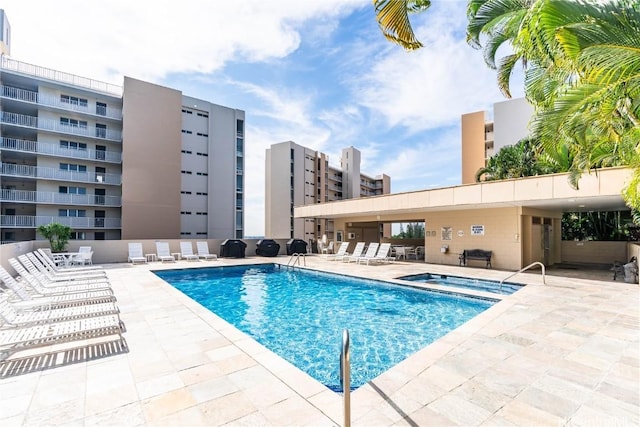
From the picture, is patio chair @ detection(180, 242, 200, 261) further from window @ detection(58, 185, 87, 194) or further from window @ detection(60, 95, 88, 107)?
window @ detection(60, 95, 88, 107)

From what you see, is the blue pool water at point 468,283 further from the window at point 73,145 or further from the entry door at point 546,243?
the window at point 73,145

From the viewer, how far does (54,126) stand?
2419 centimetres

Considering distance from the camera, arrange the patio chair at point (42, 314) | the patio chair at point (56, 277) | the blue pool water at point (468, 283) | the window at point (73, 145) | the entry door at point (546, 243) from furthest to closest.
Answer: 1. the window at point (73, 145)
2. the entry door at point (546, 243)
3. the blue pool water at point (468, 283)
4. the patio chair at point (56, 277)
5. the patio chair at point (42, 314)

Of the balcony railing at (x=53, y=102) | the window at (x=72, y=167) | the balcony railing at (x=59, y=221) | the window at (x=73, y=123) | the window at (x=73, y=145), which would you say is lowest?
the balcony railing at (x=59, y=221)

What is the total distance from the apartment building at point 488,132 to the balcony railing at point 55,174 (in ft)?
120

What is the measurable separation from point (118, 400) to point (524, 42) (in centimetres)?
636

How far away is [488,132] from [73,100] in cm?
4186

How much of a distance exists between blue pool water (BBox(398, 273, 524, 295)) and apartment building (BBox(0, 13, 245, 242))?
21.9m


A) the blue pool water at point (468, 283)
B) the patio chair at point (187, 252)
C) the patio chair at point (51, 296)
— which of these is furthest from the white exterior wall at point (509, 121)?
the patio chair at point (51, 296)

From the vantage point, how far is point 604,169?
930cm

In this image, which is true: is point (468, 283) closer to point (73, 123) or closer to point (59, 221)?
point (59, 221)

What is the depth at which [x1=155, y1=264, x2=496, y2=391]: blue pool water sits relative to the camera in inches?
204

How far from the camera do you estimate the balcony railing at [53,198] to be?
22.4m

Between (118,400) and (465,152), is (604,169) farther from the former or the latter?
(465,152)
